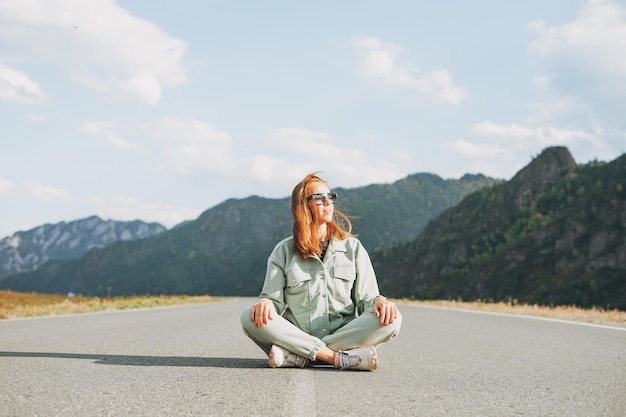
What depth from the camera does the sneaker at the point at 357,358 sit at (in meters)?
5.59

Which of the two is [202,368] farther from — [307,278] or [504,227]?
[504,227]

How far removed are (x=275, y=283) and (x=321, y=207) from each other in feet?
2.48

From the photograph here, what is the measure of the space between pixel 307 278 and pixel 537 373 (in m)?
2.14

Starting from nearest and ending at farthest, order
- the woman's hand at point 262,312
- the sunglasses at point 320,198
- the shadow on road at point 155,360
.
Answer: the woman's hand at point 262,312, the sunglasses at point 320,198, the shadow on road at point 155,360

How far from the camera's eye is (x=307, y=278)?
18.6 ft

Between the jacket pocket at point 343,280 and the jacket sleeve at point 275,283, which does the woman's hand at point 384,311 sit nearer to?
the jacket pocket at point 343,280

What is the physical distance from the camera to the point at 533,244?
8900 centimetres

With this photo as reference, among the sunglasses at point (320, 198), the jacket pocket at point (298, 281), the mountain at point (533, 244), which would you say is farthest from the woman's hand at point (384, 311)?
the mountain at point (533, 244)

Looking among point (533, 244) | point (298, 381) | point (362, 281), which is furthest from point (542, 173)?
point (298, 381)

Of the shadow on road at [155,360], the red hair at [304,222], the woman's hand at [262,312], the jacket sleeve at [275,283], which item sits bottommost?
the shadow on road at [155,360]

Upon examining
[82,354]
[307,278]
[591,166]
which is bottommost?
[82,354]

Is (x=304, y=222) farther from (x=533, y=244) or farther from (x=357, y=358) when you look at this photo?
(x=533, y=244)

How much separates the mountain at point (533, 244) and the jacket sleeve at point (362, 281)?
48885 mm

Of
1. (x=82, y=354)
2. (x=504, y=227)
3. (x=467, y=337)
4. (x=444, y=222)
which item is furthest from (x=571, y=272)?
(x=82, y=354)
